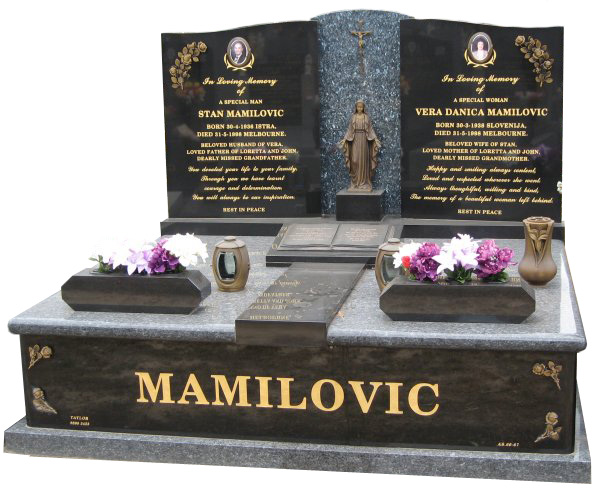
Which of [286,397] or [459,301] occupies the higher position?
[459,301]

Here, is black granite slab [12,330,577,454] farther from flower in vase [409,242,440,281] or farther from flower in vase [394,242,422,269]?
flower in vase [394,242,422,269]

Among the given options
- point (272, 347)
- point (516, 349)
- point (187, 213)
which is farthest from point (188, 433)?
point (187, 213)

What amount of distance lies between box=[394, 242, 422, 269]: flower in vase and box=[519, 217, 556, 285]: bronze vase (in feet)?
3.74

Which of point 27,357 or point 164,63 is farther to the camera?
point 164,63

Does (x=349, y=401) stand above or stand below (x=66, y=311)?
below

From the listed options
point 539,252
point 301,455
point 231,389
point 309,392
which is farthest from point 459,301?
point 231,389

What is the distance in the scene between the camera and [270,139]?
10.6 metres

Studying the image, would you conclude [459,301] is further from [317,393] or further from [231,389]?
[231,389]

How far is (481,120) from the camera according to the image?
10.1 metres

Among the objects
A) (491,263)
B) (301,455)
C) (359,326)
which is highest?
(491,263)

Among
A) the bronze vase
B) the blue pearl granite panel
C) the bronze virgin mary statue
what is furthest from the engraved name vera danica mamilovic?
the blue pearl granite panel

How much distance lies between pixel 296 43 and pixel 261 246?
185 cm

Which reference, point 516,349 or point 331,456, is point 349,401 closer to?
point 331,456

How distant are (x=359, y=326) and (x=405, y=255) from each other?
59 cm
